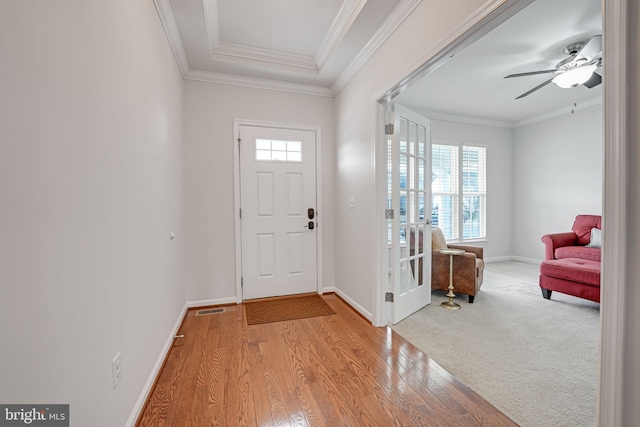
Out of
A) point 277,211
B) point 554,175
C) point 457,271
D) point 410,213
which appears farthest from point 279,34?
point 554,175

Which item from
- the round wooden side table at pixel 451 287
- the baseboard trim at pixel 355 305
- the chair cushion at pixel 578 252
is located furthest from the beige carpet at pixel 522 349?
the chair cushion at pixel 578 252

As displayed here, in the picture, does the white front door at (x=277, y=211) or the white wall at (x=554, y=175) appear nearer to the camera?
the white front door at (x=277, y=211)

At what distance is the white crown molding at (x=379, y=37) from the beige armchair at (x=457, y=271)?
1.92 meters

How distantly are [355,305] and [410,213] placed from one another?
1.15m

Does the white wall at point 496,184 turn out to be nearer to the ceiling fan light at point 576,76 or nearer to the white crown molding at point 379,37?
the ceiling fan light at point 576,76

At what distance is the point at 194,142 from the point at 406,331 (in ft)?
9.63

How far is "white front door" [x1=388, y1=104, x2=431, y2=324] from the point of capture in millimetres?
2547

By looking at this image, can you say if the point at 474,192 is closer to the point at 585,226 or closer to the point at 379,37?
the point at 585,226

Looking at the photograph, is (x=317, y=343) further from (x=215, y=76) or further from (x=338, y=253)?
(x=215, y=76)

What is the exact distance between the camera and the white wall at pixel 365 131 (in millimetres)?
1792

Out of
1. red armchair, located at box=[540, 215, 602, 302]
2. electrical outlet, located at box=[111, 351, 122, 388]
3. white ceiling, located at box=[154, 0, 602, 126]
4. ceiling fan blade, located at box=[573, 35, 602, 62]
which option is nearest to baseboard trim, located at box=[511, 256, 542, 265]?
red armchair, located at box=[540, 215, 602, 302]

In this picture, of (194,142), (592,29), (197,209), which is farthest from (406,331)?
(592,29)

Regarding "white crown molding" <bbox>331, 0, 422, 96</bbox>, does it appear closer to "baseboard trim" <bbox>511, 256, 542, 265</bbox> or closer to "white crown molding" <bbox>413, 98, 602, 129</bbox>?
"white crown molding" <bbox>413, 98, 602, 129</bbox>

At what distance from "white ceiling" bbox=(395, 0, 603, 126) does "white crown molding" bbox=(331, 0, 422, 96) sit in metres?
1.13
